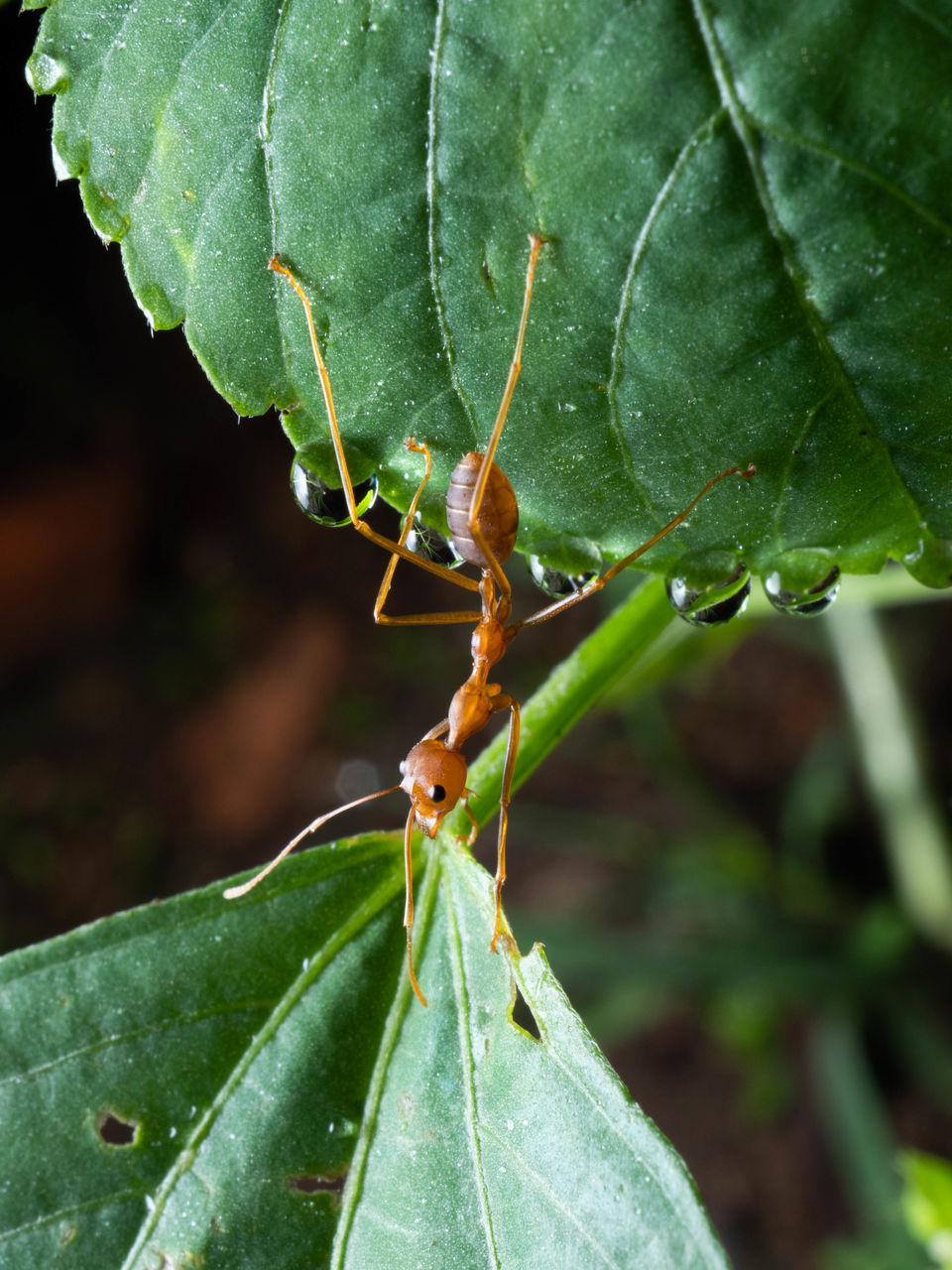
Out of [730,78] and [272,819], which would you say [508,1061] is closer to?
[730,78]

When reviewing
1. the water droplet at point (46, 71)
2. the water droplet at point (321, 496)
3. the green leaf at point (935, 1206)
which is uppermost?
the water droplet at point (46, 71)

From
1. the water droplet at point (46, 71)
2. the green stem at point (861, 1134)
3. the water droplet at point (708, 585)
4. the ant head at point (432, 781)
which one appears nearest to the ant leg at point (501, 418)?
the water droplet at point (708, 585)

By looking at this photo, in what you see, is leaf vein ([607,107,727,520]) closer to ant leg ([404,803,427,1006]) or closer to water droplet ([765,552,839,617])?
water droplet ([765,552,839,617])

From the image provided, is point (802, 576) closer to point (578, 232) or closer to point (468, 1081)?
point (578, 232)

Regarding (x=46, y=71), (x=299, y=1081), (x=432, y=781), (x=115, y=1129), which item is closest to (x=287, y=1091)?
(x=299, y=1081)

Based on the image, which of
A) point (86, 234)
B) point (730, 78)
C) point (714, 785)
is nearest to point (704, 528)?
point (730, 78)

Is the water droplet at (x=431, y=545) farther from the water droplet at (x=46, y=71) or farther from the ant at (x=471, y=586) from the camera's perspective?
the water droplet at (x=46, y=71)
